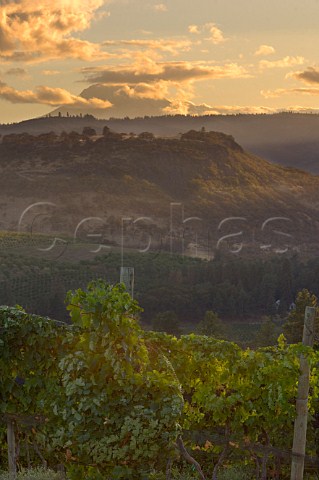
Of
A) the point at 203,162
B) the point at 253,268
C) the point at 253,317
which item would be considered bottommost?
the point at 253,317

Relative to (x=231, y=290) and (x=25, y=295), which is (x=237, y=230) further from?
(x=25, y=295)

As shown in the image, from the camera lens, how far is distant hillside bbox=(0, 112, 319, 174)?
579 ft

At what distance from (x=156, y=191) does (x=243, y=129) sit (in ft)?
237

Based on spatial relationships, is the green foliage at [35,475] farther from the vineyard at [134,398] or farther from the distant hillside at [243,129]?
the distant hillside at [243,129]

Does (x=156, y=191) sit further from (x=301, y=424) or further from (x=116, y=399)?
(x=116, y=399)

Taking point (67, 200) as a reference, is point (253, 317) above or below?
below

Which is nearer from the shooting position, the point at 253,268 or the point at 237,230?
the point at 253,268

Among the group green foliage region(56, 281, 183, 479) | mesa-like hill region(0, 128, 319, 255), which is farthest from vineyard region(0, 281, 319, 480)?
mesa-like hill region(0, 128, 319, 255)

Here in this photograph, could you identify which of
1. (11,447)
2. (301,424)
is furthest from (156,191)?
(301,424)

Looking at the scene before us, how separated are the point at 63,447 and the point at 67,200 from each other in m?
111

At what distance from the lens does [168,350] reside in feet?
30.6

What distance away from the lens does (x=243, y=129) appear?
7485 inches

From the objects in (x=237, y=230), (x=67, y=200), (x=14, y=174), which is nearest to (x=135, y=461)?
(x=237, y=230)

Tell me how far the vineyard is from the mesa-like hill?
277 ft
